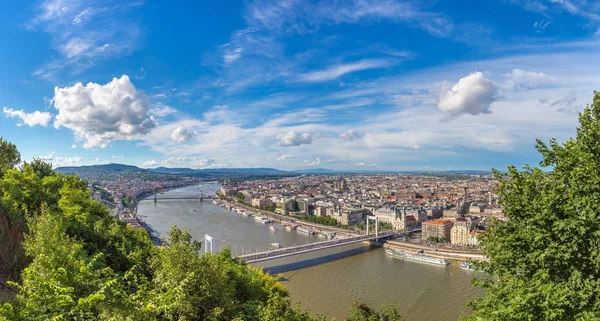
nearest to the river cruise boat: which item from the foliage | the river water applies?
the river water

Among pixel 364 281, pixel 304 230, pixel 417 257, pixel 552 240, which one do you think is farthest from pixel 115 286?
pixel 304 230

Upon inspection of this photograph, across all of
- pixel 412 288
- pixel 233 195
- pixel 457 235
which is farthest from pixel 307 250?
pixel 233 195

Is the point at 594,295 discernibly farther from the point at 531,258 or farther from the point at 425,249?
the point at 425,249

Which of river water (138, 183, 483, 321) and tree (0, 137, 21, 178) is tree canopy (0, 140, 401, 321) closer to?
river water (138, 183, 483, 321)

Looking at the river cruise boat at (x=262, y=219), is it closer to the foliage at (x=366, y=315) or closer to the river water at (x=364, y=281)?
the river water at (x=364, y=281)

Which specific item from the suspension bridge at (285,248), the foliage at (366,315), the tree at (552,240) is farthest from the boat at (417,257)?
the tree at (552,240)

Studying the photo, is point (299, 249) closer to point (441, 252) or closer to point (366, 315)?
point (441, 252)

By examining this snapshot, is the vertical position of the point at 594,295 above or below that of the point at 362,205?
above
